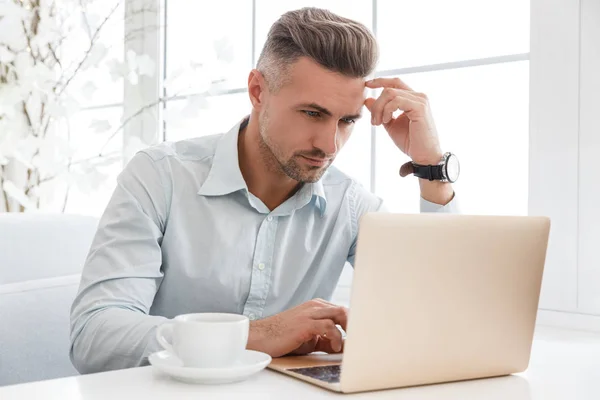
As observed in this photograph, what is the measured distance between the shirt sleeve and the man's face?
0.27m

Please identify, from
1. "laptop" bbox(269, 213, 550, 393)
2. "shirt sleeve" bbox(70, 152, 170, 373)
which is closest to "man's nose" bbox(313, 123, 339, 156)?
"shirt sleeve" bbox(70, 152, 170, 373)

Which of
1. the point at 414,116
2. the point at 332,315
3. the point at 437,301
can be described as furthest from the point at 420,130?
the point at 437,301

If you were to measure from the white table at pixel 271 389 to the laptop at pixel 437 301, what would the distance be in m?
0.02

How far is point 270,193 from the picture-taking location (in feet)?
5.23

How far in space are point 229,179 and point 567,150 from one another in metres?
0.75

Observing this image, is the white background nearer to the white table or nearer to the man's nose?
the man's nose

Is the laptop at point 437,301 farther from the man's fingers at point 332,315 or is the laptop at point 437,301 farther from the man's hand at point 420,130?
the man's hand at point 420,130

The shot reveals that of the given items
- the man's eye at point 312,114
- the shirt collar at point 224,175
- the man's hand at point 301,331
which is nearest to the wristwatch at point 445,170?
the man's eye at point 312,114

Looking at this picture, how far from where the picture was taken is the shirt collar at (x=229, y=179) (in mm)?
1493

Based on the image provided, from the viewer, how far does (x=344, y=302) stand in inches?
81.2

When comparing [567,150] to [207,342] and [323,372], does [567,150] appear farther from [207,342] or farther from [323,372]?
[207,342]

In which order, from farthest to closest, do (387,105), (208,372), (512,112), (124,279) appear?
(512,112)
(387,105)
(124,279)
(208,372)

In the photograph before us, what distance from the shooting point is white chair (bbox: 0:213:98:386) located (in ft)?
4.54

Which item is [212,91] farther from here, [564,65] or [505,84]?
[564,65]
